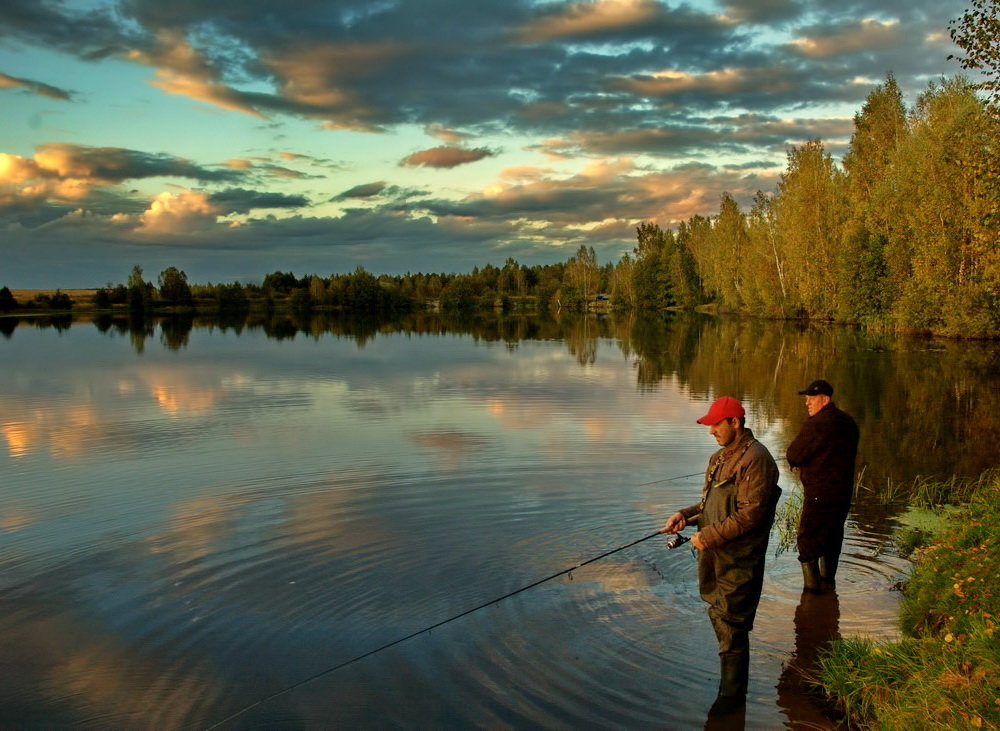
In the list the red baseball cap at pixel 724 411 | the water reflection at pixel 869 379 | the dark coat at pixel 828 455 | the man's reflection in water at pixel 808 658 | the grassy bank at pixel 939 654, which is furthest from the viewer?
the water reflection at pixel 869 379

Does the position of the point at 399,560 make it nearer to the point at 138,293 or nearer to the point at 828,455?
the point at 828,455

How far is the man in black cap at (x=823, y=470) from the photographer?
25.6 feet

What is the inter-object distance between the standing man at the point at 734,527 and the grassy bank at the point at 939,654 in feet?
3.21

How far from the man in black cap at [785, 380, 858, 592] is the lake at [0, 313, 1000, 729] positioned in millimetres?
651

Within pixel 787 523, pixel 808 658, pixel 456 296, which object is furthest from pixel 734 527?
pixel 456 296

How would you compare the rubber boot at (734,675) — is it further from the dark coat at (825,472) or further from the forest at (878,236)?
the forest at (878,236)

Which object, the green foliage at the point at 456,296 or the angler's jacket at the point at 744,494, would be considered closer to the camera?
the angler's jacket at the point at 744,494

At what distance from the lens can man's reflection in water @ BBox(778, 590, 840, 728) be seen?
5965 mm

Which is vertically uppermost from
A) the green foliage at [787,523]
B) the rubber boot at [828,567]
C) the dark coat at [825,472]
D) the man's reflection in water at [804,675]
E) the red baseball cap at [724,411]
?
the red baseball cap at [724,411]

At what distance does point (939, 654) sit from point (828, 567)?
2.48 m

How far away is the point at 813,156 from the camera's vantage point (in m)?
68.8

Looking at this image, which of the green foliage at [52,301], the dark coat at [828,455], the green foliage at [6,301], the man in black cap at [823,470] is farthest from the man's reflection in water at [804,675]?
the green foliage at [52,301]

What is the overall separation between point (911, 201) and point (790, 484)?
42.0m

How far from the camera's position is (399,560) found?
9.59m
